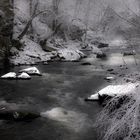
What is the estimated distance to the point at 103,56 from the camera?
31641 millimetres

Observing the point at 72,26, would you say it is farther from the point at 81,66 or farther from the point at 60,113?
the point at 60,113

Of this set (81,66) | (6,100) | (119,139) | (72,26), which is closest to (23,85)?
(6,100)

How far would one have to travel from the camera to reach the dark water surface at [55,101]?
9906 millimetres

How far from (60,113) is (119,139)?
5.39 m

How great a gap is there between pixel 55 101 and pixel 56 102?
194 millimetres

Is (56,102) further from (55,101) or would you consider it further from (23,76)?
(23,76)

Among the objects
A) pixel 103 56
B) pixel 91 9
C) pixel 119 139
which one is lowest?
pixel 103 56

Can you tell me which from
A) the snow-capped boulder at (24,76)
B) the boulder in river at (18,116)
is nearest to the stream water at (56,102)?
the boulder in river at (18,116)

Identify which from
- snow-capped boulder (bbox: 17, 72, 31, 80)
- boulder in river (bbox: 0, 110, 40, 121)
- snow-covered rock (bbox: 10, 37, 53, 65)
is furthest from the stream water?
snow-covered rock (bbox: 10, 37, 53, 65)

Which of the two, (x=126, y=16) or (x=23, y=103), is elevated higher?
(x=126, y=16)

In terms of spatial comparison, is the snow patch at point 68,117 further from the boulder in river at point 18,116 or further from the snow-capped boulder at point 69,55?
the snow-capped boulder at point 69,55

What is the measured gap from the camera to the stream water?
9930 millimetres

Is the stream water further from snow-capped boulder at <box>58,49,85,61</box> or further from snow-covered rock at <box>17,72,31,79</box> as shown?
snow-capped boulder at <box>58,49,85,61</box>

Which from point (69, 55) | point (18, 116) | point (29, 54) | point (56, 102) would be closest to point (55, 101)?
point (56, 102)
